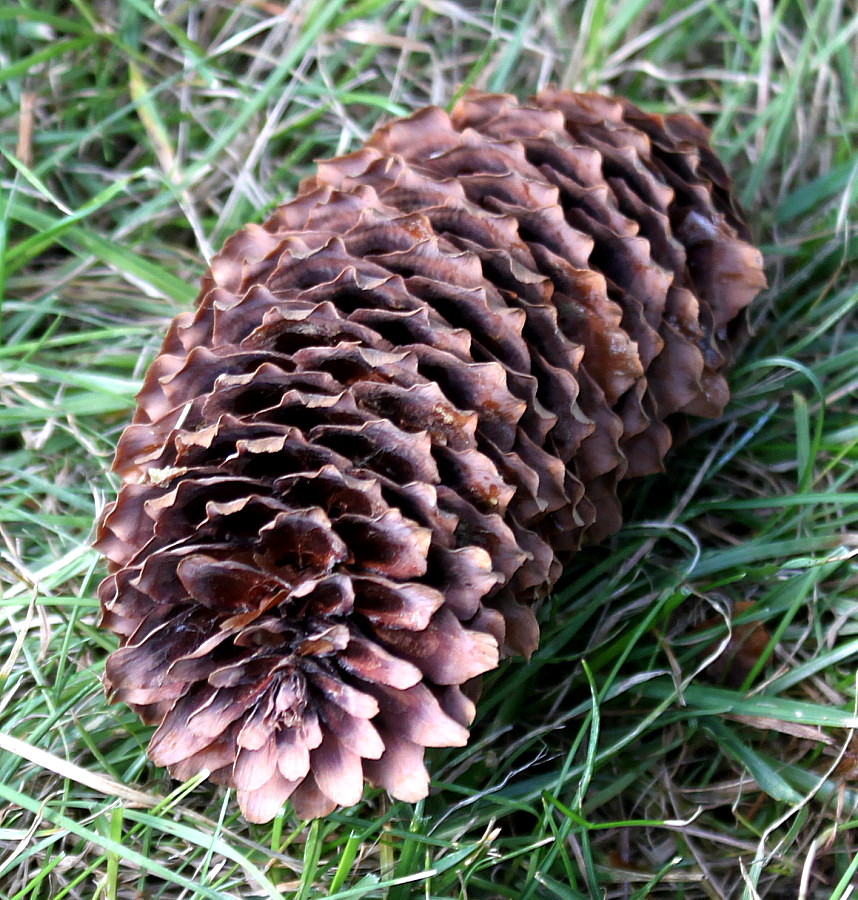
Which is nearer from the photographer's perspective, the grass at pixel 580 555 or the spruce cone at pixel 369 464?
the spruce cone at pixel 369 464

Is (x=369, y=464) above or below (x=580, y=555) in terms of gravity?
above

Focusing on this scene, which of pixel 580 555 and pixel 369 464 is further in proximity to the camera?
pixel 580 555

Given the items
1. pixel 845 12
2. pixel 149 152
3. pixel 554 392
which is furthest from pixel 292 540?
pixel 845 12

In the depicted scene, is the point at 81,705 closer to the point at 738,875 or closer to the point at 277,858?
the point at 277,858

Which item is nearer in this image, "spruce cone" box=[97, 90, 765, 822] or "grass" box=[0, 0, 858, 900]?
"spruce cone" box=[97, 90, 765, 822]
